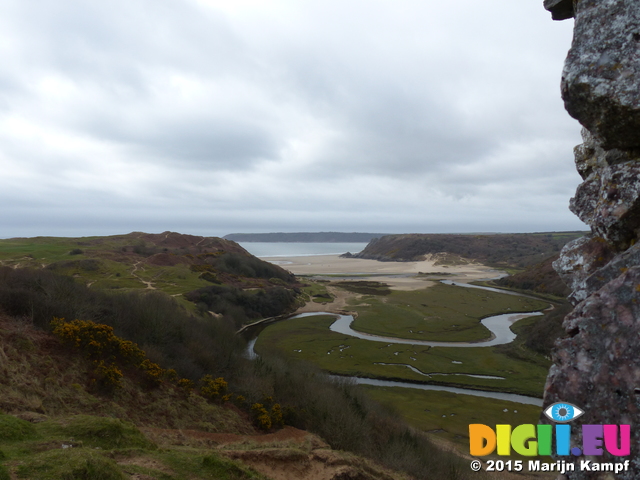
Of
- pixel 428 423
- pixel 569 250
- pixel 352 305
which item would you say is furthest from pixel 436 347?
pixel 569 250

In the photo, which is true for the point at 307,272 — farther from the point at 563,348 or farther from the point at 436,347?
the point at 563,348

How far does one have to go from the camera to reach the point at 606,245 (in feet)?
26.6

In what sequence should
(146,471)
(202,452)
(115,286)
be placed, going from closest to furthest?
(146,471)
(202,452)
(115,286)

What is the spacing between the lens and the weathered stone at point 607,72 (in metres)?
6.93

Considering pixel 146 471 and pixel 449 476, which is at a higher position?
pixel 146 471

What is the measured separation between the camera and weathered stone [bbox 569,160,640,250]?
281 inches

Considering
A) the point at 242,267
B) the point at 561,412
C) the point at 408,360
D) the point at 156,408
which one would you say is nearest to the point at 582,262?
the point at 561,412

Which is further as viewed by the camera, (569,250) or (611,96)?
(569,250)

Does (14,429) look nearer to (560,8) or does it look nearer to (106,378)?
(106,378)

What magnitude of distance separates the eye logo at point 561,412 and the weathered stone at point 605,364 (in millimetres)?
83

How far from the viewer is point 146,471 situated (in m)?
10.3

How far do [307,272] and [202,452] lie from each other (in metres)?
138

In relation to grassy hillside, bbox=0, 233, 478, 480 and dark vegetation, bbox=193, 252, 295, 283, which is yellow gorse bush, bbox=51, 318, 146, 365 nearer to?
grassy hillside, bbox=0, 233, 478, 480
